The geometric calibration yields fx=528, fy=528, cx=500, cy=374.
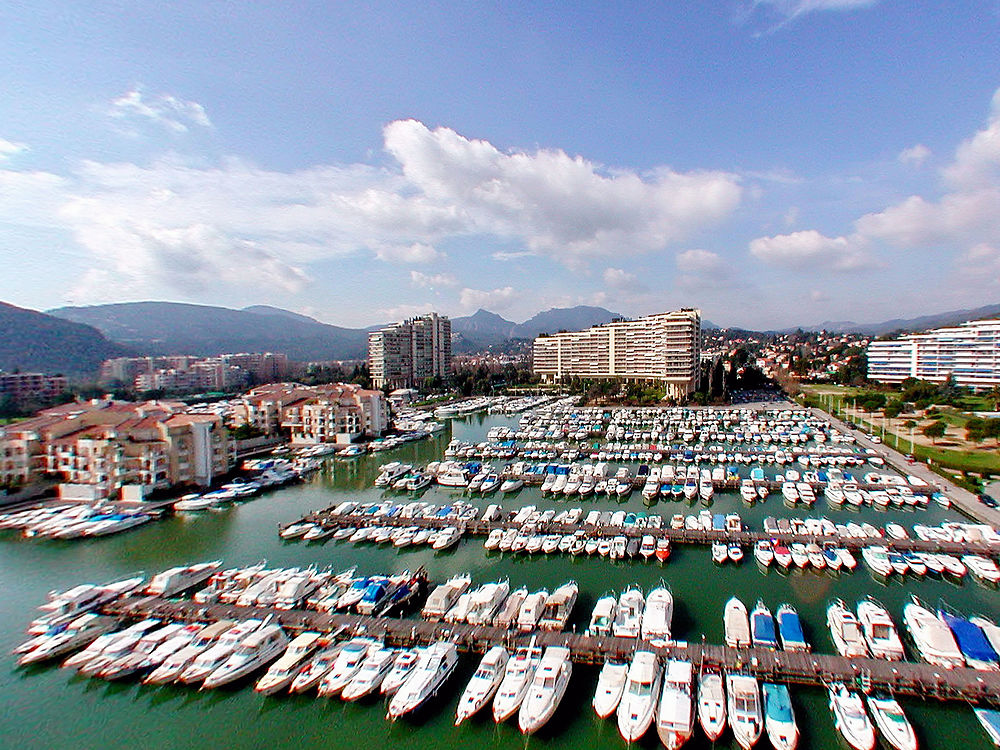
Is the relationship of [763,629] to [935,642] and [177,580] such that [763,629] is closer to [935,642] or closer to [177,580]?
[935,642]

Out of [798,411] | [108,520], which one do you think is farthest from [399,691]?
[798,411]

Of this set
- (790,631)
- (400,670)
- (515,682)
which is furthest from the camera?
(790,631)

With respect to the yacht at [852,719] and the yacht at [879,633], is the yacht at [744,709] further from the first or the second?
the yacht at [879,633]

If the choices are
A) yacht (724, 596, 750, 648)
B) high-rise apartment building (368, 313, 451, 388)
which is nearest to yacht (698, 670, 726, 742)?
yacht (724, 596, 750, 648)

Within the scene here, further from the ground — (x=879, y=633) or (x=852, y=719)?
(x=879, y=633)

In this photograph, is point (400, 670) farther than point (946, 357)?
No

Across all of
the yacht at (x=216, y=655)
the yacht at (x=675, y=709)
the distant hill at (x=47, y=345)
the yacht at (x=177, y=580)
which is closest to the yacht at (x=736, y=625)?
the yacht at (x=675, y=709)

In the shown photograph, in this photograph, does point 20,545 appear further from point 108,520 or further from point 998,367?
point 998,367

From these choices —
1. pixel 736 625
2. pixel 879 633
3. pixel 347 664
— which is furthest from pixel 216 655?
pixel 879 633
